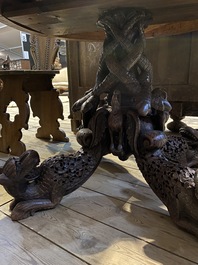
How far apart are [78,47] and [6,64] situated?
0.76m

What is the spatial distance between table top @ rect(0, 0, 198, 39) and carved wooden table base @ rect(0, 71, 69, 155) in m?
0.36

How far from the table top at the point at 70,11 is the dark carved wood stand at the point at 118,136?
0.21 ft

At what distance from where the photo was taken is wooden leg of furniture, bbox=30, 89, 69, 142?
1.59 metres

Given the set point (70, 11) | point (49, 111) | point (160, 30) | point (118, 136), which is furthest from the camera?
point (49, 111)

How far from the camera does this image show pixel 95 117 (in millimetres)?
858

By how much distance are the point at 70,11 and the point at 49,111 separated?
0.97 metres

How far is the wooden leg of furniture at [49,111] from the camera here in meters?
1.59

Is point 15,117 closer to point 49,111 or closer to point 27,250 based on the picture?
point 49,111

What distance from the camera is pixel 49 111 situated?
1.62 m

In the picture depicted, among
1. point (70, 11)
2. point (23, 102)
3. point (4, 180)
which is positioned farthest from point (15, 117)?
point (70, 11)

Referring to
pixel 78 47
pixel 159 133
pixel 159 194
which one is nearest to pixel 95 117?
pixel 159 133

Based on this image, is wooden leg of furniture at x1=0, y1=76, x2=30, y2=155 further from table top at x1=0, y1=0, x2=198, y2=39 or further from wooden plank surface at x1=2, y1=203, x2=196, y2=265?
wooden plank surface at x1=2, y1=203, x2=196, y2=265

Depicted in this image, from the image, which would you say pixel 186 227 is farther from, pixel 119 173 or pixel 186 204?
pixel 119 173

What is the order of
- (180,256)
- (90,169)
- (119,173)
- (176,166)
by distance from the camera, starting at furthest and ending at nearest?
(119,173), (90,169), (176,166), (180,256)
